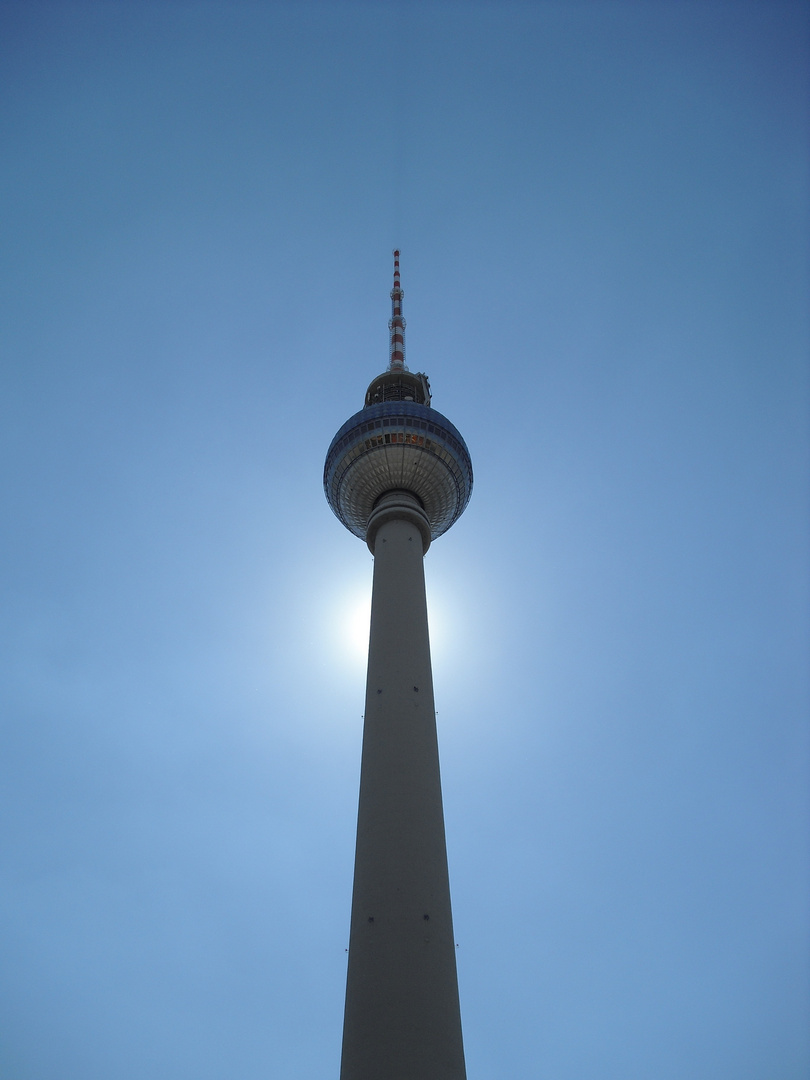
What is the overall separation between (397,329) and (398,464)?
57.1 ft

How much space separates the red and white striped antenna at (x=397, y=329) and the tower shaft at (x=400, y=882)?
2102cm

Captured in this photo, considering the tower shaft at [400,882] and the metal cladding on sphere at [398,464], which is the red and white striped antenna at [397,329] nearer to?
the metal cladding on sphere at [398,464]


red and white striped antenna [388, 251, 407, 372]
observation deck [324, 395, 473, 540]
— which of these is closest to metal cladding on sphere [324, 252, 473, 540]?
observation deck [324, 395, 473, 540]

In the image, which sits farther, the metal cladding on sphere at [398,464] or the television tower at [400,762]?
the metal cladding on sphere at [398,464]

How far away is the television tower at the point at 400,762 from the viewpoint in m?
24.0

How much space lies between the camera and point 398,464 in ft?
145

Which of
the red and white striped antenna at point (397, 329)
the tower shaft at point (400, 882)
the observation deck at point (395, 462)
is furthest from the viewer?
the red and white striped antenna at point (397, 329)

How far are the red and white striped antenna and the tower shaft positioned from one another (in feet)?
69.0

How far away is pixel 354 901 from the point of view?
28.2 m

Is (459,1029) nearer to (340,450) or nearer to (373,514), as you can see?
(373,514)

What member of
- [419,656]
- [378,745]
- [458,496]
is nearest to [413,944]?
[378,745]

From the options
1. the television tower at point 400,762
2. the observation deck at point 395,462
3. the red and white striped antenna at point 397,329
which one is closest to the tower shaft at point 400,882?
the television tower at point 400,762

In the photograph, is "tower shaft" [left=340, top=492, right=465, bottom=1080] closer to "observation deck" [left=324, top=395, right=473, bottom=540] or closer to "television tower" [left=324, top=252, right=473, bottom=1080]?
"television tower" [left=324, top=252, right=473, bottom=1080]

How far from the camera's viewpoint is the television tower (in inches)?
945
